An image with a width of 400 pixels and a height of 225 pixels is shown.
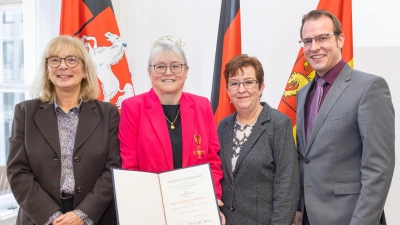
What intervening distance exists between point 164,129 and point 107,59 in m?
1.20

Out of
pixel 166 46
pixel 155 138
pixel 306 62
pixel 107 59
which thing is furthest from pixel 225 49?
pixel 155 138

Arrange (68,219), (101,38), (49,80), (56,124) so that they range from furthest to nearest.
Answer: (101,38), (49,80), (56,124), (68,219)

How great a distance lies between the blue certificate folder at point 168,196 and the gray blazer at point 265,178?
0.19 meters

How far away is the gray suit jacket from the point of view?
5.43ft

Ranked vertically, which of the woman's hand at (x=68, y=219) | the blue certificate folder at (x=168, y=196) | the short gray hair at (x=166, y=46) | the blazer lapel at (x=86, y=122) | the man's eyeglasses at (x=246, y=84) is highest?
the short gray hair at (x=166, y=46)

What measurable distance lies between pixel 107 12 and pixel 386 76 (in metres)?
2.46

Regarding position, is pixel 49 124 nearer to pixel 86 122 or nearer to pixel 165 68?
pixel 86 122

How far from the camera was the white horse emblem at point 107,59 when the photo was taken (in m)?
2.83

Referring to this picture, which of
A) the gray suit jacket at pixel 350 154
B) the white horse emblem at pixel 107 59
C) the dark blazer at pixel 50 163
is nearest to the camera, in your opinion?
the gray suit jacket at pixel 350 154

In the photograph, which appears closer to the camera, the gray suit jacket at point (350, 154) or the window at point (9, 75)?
the gray suit jacket at point (350, 154)

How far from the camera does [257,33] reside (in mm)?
3400

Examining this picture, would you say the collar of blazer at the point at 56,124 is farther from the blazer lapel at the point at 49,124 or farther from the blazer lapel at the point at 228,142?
the blazer lapel at the point at 228,142

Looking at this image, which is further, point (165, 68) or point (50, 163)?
point (165, 68)

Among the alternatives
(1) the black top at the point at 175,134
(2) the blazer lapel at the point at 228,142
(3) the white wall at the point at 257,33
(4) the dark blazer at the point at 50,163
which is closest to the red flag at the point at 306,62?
(3) the white wall at the point at 257,33
